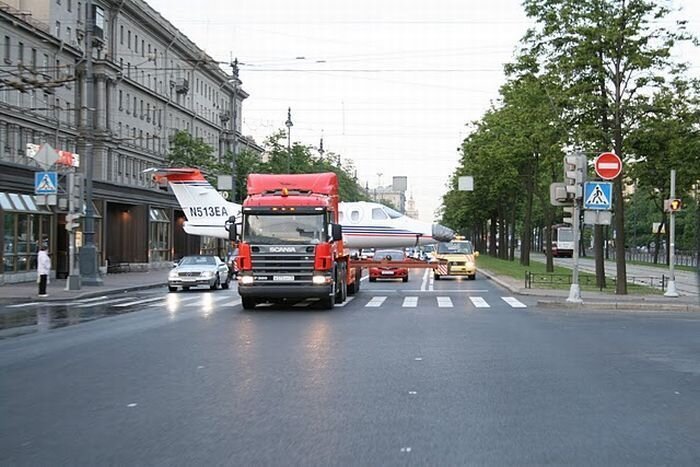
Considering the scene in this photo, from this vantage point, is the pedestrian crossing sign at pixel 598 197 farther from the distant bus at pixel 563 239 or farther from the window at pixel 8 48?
the distant bus at pixel 563 239

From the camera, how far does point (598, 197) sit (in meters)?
26.2

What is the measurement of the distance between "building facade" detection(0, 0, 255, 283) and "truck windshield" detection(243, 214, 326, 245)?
10439mm

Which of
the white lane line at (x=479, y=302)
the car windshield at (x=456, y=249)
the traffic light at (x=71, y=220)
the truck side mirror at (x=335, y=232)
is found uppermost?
the traffic light at (x=71, y=220)

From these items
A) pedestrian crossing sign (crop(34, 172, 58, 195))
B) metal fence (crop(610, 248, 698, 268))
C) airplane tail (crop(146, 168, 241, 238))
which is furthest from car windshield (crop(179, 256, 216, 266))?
metal fence (crop(610, 248, 698, 268))

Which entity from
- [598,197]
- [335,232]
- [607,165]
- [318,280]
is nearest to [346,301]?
[335,232]

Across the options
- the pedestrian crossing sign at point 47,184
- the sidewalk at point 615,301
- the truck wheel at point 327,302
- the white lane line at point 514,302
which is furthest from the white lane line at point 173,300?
the sidewalk at point 615,301

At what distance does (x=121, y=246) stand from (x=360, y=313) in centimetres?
3507

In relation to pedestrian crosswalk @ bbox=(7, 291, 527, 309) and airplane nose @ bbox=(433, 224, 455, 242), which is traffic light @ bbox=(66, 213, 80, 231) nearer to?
pedestrian crosswalk @ bbox=(7, 291, 527, 309)

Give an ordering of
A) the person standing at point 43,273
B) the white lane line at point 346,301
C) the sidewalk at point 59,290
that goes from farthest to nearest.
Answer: the person standing at point 43,273 < the sidewalk at point 59,290 < the white lane line at point 346,301

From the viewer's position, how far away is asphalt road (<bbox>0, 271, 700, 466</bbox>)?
7.48m

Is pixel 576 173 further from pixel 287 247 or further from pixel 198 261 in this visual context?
pixel 198 261

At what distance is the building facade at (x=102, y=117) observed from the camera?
1521 inches

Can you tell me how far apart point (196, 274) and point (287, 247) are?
1249cm

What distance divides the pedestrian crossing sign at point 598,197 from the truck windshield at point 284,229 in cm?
831
